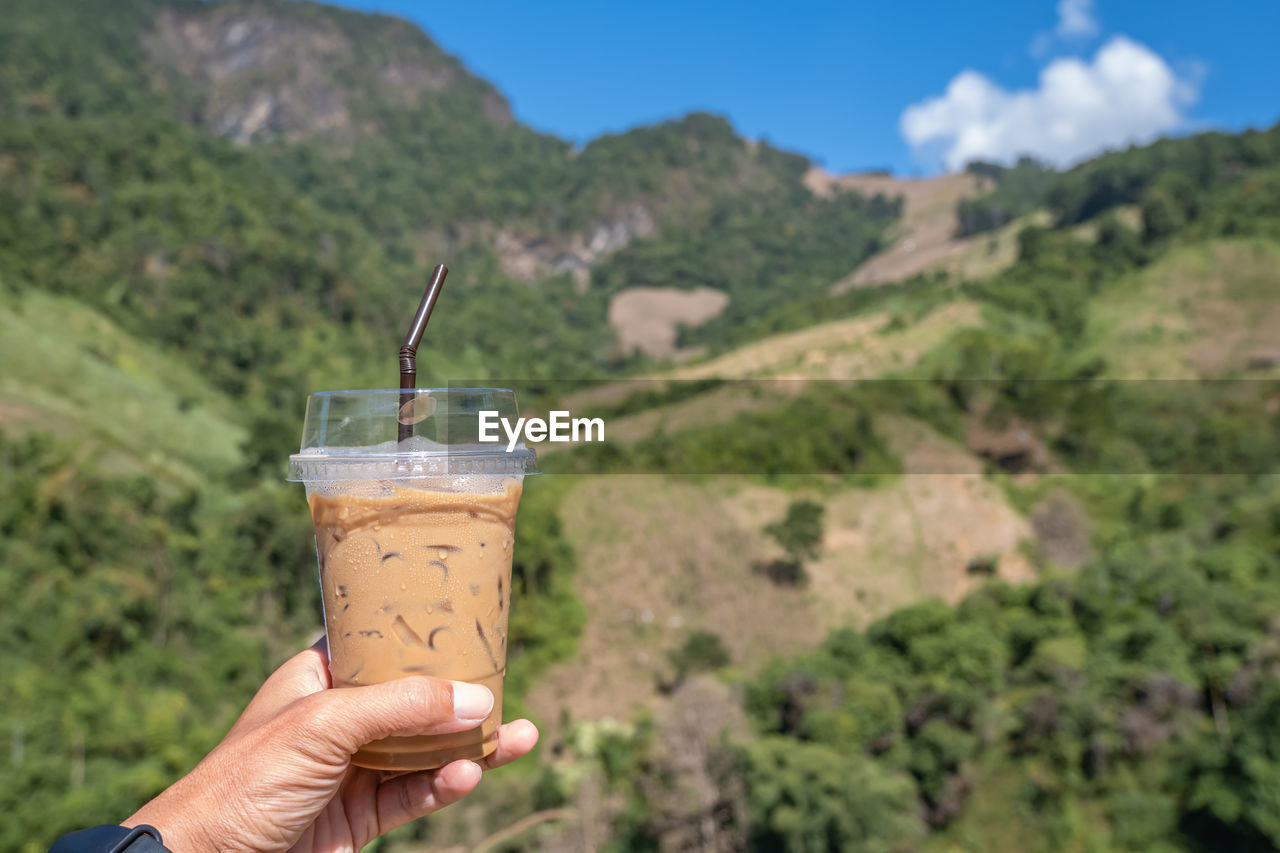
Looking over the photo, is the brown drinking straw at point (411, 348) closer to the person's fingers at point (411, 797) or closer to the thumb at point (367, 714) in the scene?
the thumb at point (367, 714)

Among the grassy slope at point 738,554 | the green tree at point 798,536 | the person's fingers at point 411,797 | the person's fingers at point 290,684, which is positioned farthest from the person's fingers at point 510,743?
the green tree at point 798,536

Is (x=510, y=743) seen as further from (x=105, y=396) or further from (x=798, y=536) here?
(x=105, y=396)

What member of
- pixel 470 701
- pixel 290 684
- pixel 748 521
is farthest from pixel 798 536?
pixel 470 701

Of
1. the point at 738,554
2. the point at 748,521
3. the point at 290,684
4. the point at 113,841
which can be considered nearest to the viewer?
the point at 113,841

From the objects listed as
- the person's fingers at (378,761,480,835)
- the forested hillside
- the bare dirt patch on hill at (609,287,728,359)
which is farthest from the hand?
the bare dirt patch on hill at (609,287,728,359)

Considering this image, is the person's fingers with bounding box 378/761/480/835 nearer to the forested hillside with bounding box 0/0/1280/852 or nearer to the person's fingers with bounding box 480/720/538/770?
the person's fingers with bounding box 480/720/538/770

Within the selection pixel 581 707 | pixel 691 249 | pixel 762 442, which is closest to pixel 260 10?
pixel 691 249
